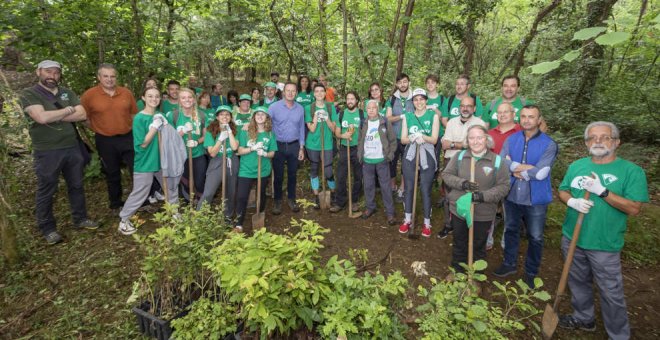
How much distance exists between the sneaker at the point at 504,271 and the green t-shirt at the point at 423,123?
2.25 meters

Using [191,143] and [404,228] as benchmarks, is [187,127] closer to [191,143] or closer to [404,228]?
[191,143]

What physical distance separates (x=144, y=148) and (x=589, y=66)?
12379 mm

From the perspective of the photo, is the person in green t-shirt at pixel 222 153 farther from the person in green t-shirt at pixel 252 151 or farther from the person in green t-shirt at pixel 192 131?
the person in green t-shirt at pixel 192 131

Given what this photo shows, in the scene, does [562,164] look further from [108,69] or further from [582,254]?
[108,69]

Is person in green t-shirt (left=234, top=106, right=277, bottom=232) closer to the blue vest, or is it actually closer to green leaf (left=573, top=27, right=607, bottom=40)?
the blue vest

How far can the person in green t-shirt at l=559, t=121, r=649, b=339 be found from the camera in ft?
10.3

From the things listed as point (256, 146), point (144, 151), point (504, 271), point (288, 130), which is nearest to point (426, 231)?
point (504, 271)

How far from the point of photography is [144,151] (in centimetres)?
515

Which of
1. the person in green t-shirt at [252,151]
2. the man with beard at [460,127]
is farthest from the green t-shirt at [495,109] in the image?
the person in green t-shirt at [252,151]

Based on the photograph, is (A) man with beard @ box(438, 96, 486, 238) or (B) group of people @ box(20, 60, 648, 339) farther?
(A) man with beard @ box(438, 96, 486, 238)

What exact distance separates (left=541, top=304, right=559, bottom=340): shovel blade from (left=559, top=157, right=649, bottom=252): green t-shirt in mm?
805

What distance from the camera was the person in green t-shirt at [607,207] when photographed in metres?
3.13

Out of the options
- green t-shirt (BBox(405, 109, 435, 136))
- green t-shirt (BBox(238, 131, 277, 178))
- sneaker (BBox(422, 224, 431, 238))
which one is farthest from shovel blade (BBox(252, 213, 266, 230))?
green t-shirt (BBox(405, 109, 435, 136))

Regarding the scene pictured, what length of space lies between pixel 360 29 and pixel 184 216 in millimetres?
8122
